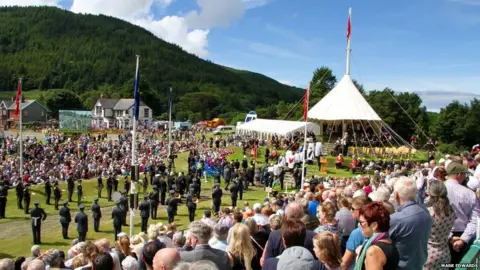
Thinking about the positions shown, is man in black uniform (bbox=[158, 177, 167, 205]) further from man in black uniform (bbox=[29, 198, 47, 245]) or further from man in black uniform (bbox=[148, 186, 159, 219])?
man in black uniform (bbox=[29, 198, 47, 245])

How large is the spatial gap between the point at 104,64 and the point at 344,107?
12573 centimetres

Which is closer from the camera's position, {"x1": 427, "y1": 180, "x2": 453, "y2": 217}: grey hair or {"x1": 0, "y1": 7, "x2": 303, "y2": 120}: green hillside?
{"x1": 427, "y1": 180, "x2": 453, "y2": 217}: grey hair

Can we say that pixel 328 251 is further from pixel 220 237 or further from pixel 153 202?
pixel 153 202

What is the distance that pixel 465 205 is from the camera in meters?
4.91

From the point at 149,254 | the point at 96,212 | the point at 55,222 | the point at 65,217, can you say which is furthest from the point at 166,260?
the point at 55,222

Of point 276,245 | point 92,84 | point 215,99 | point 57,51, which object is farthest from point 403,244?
point 57,51

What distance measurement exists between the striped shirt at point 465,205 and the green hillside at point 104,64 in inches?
3384

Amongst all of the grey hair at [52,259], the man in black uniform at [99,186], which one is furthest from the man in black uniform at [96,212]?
the grey hair at [52,259]

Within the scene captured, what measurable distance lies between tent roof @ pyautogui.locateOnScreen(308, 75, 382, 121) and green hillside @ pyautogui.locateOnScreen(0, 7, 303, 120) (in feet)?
210

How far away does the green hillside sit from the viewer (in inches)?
4264

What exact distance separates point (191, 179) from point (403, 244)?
1465cm

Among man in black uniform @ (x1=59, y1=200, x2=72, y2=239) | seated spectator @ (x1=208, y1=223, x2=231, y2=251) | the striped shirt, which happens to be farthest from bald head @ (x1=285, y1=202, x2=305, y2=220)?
man in black uniform @ (x1=59, y1=200, x2=72, y2=239)

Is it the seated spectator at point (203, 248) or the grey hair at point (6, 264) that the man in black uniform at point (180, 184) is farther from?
the seated spectator at point (203, 248)

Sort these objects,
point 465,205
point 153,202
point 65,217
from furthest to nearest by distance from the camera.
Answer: point 153,202, point 65,217, point 465,205
